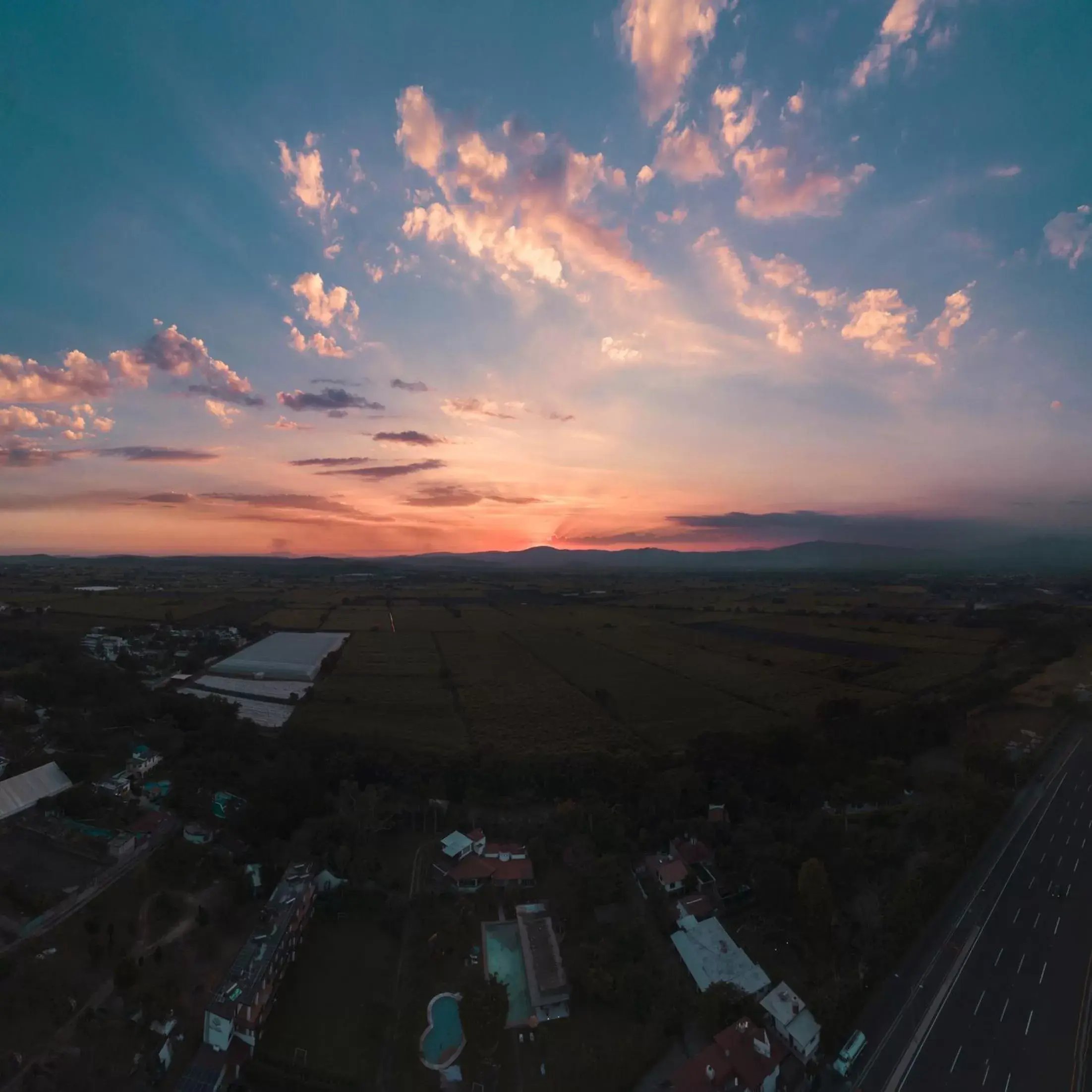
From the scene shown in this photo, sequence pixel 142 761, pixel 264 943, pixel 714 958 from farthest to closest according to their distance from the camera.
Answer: pixel 142 761 → pixel 714 958 → pixel 264 943

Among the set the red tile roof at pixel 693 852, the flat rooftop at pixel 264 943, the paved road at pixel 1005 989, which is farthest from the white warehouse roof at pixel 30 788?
the paved road at pixel 1005 989

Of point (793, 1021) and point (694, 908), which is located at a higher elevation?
point (694, 908)

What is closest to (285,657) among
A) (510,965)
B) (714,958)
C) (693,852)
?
→ (510,965)

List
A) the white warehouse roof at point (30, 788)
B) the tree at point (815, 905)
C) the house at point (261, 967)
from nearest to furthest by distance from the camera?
the house at point (261, 967) → the tree at point (815, 905) → the white warehouse roof at point (30, 788)

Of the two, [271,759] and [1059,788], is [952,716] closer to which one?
[1059,788]

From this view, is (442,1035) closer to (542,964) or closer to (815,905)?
(542,964)

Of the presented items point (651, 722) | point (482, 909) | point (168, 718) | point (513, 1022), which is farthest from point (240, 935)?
point (651, 722)

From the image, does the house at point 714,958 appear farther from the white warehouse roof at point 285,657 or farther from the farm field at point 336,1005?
the white warehouse roof at point 285,657

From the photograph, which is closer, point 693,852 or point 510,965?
point 510,965
